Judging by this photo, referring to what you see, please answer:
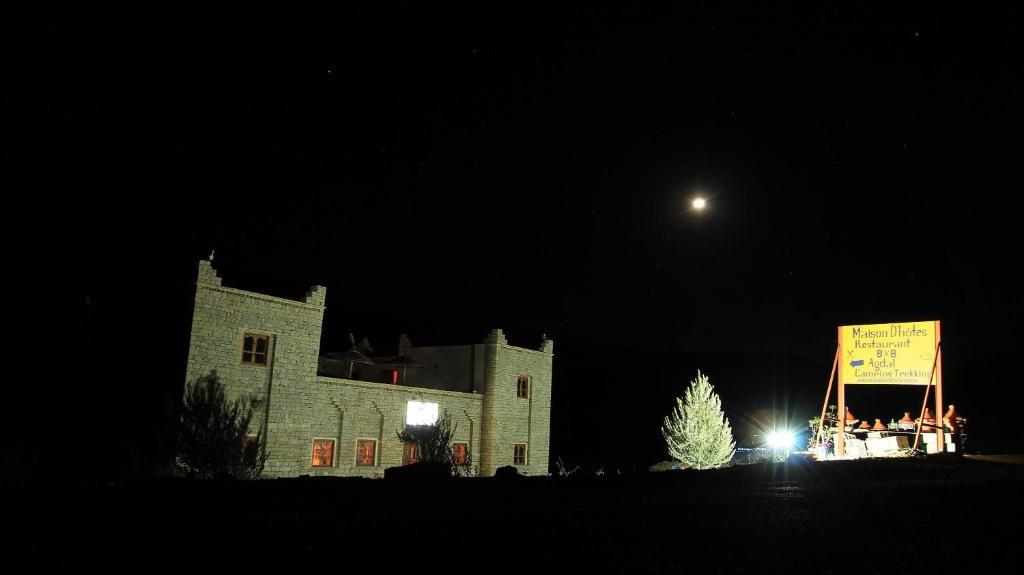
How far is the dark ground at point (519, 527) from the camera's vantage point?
520 cm

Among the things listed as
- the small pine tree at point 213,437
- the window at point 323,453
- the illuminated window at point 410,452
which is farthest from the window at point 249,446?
the illuminated window at point 410,452

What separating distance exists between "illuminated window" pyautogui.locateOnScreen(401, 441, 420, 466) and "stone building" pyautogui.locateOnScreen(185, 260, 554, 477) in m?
0.05

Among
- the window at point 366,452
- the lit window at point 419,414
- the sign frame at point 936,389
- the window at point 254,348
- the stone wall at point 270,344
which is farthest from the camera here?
the lit window at point 419,414

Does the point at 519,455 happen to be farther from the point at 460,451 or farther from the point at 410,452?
the point at 410,452

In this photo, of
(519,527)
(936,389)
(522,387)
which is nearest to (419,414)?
(522,387)

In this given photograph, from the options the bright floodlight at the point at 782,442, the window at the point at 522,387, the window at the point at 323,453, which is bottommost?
the window at the point at 323,453

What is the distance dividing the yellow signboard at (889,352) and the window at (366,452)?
15.2 metres

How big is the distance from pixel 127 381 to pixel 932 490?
21107 millimetres

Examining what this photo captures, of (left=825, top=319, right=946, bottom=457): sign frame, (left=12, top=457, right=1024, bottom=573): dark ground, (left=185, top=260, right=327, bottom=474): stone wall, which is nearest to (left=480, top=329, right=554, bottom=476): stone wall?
(left=185, top=260, right=327, bottom=474): stone wall

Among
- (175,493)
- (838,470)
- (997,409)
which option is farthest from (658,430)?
(175,493)

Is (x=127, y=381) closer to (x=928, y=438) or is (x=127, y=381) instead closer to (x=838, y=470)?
(x=838, y=470)

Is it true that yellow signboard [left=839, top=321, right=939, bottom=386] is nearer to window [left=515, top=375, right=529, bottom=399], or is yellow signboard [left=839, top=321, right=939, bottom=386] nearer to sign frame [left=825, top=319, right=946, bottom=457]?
sign frame [left=825, top=319, right=946, bottom=457]

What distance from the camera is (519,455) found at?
32.4 m

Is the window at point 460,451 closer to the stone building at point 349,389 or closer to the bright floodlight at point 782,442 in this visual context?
the stone building at point 349,389
